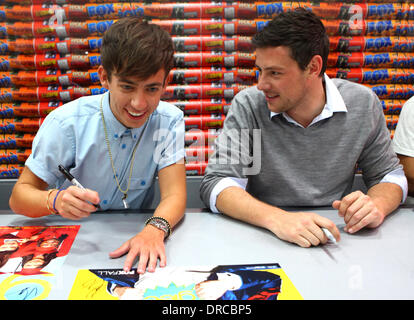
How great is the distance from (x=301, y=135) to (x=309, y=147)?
0.07m

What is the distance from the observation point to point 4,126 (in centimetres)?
250

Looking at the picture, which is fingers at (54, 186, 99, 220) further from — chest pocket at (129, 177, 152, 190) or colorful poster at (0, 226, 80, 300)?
chest pocket at (129, 177, 152, 190)

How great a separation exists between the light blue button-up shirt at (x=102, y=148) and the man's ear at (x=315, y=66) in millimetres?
668

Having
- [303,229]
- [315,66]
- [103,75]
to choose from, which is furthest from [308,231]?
[103,75]

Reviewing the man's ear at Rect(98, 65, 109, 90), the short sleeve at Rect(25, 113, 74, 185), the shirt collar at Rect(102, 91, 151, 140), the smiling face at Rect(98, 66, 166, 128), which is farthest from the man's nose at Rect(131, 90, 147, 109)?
the short sleeve at Rect(25, 113, 74, 185)

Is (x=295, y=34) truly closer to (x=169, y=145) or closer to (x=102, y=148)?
(x=169, y=145)

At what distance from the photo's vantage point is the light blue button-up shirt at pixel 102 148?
1472 millimetres

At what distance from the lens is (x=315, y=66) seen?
1712 millimetres

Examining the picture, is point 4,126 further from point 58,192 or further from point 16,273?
point 16,273

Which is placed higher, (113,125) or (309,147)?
(113,125)

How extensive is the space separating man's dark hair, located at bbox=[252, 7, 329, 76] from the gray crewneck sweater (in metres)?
0.28

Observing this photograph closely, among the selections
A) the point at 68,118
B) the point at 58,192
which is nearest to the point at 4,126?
the point at 68,118

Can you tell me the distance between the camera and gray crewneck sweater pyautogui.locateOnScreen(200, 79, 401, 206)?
1754 mm

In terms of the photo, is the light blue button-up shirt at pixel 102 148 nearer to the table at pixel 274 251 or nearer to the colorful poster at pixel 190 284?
the table at pixel 274 251
